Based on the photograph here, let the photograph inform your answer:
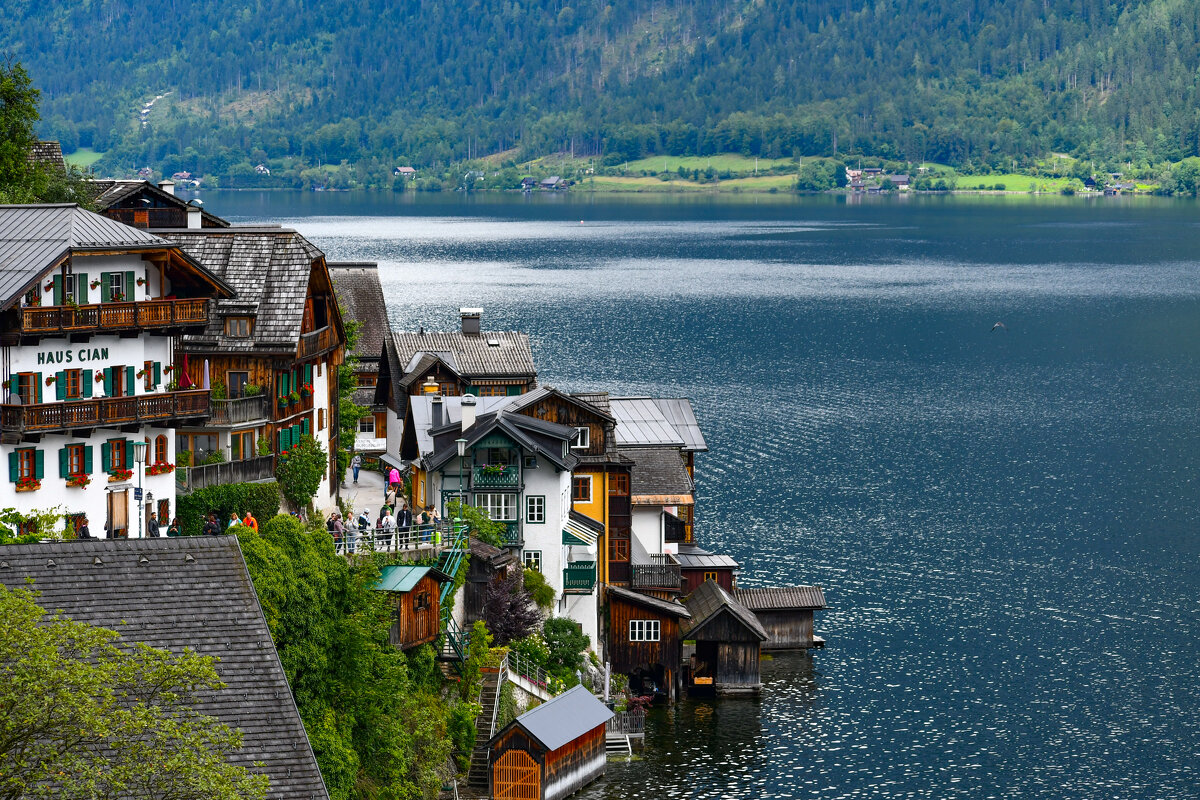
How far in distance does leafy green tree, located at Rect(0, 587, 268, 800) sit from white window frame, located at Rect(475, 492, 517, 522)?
4181cm

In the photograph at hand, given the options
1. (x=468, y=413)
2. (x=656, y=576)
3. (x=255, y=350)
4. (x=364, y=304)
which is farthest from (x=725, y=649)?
(x=364, y=304)

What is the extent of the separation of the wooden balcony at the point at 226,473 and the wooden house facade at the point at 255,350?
0.18 feet

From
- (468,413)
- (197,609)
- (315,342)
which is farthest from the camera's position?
(468,413)

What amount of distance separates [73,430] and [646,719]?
26.6 metres

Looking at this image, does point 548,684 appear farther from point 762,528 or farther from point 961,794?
point 762,528

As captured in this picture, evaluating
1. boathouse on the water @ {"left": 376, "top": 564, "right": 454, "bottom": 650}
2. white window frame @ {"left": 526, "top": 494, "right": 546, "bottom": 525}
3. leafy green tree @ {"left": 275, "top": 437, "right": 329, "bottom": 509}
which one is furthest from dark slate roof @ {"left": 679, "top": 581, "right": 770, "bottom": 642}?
boathouse on the water @ {"left": 376, "top": 564, "right": 454, "bottom": 650}

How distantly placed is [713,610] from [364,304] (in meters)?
38.1

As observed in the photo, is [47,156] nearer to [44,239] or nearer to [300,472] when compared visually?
[300,472]

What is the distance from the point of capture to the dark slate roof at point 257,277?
64.7 m

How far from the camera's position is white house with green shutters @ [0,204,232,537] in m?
53.3

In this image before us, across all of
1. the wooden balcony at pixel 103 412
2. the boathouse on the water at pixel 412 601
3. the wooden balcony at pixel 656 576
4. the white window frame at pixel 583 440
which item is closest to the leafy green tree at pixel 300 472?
the wooden balcony at pixel 103 412

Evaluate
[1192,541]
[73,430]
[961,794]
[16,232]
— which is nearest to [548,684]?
[961,794]

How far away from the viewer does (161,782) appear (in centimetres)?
2592

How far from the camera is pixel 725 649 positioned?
73.9 metres
